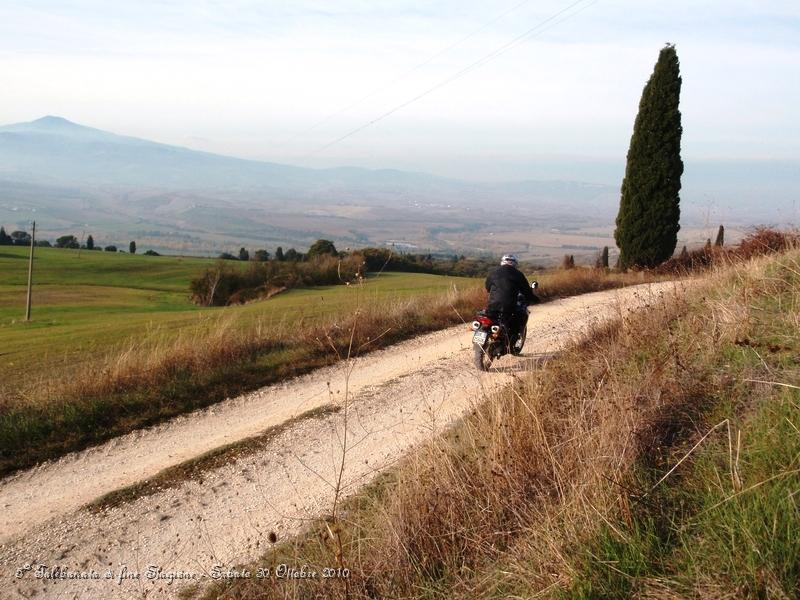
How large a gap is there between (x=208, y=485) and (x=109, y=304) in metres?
29.6

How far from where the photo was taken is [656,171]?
25.2 m

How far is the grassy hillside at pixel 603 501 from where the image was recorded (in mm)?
3271

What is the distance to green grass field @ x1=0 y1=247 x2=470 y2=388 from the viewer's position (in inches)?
601

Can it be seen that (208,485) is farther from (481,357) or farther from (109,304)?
(109,304)

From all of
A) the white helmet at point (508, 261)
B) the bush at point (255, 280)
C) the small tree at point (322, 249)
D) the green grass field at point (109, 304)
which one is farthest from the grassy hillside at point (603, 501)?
the small tree at point (322, 249)

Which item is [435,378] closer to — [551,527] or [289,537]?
[289,537]

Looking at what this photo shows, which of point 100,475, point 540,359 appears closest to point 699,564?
point 100,475

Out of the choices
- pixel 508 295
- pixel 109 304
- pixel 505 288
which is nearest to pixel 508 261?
pixel 505 288

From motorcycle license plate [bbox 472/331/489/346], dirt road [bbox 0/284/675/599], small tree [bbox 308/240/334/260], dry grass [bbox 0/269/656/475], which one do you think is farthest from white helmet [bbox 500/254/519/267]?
small tree [bbox 308/240/334/260]

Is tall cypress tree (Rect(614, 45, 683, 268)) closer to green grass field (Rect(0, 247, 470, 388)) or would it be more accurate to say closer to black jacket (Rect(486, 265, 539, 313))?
green grass field (Rect(0, 247, 470, 388))

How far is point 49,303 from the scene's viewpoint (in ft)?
112

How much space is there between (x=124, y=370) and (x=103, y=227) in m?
158

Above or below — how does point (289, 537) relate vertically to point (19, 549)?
above

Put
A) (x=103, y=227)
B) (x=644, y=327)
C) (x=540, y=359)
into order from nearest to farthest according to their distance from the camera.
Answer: (x=644, y=327), (x=540, y=359), (x=103, y=227)
